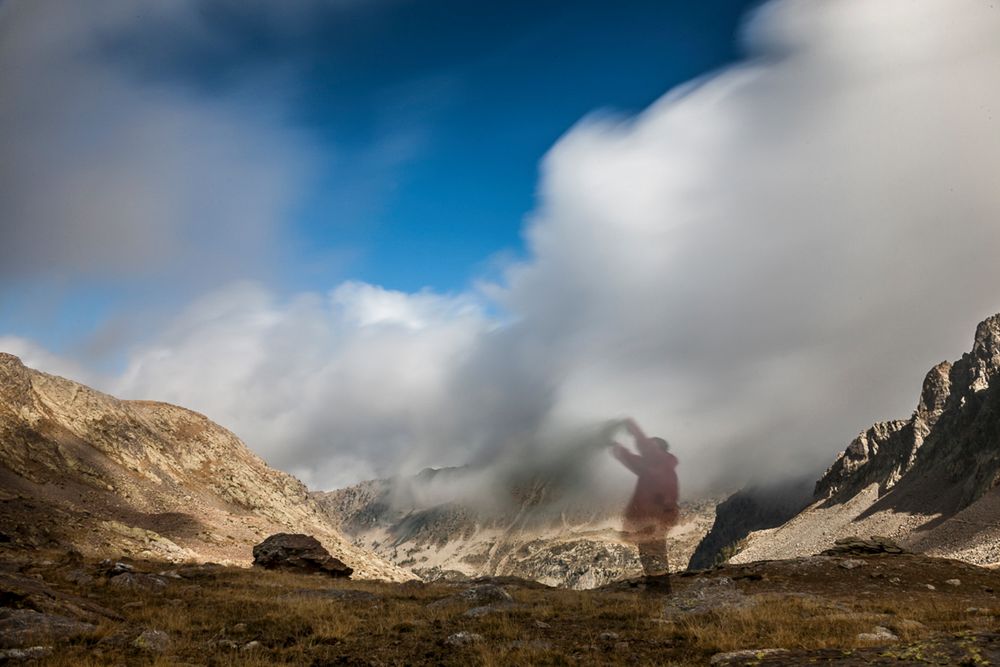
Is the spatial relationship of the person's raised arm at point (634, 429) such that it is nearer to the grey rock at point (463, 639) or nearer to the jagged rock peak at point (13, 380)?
the grey rock at point (463, 639)

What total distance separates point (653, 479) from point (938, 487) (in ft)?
588

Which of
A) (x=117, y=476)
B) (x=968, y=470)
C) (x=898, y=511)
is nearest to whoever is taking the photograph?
(x=117, y=476)

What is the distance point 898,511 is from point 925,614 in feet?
559

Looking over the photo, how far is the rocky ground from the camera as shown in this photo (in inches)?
442

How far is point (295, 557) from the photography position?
137 ft

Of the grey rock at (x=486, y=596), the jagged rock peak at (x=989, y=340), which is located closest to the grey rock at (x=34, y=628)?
the grey rock at (x=486, y=596)

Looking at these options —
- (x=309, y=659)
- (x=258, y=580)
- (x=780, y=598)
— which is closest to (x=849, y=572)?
(x=780, y=598)

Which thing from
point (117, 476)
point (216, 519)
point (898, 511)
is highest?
point (117, 476)

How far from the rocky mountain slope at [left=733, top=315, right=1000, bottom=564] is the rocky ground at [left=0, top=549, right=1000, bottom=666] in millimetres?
102419

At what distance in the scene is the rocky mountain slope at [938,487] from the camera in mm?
111775

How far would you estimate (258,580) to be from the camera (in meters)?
28.2

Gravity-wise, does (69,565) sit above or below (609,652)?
above

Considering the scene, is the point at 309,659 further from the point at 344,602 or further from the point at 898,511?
the point at 898,511

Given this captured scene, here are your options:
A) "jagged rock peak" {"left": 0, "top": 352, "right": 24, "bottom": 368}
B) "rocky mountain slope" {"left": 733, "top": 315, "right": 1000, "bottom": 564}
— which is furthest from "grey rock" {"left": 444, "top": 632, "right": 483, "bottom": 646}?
"rocky mountain slope" {"left": 733, "top": 315, "right": 1000, "bottom": 564}
